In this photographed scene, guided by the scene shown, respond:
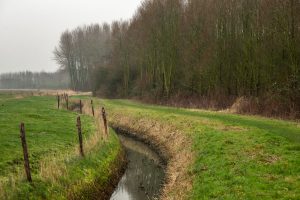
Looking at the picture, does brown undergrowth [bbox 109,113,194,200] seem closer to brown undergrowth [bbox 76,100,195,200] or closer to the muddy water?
brown undergrowth [bbox 76,100,195,200]

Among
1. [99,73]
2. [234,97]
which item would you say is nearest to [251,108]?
[234,97]

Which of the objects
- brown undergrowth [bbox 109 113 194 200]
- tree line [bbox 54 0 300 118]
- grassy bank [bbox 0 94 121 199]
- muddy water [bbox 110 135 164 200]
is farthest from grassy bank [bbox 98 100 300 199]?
tree line [bbox 54 0 300 118]

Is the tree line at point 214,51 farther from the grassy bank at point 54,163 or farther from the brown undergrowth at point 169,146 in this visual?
the grassy bank at point 54,163

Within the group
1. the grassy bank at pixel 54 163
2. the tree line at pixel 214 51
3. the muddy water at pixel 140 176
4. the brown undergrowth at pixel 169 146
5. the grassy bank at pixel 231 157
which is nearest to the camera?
the grassy bank at pixel 231 157

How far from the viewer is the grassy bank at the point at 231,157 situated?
12773 mm

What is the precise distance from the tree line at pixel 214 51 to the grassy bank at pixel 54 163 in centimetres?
1561

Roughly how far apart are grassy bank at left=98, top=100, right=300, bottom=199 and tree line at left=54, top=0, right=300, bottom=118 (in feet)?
22.9

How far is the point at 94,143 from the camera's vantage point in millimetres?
21141

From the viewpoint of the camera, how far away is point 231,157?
16562 millimetres

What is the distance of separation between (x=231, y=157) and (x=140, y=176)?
655 cm

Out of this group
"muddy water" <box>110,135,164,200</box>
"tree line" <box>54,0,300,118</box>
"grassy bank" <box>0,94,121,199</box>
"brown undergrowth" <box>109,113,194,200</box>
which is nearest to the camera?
"grassy bank" <box>0,94,121,199</box>

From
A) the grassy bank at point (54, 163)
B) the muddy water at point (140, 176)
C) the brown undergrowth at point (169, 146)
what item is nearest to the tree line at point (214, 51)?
the brown undergrowth at point (169, 146)

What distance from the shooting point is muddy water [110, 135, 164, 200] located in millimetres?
18062

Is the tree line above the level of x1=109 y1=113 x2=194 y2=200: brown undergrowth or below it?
above
